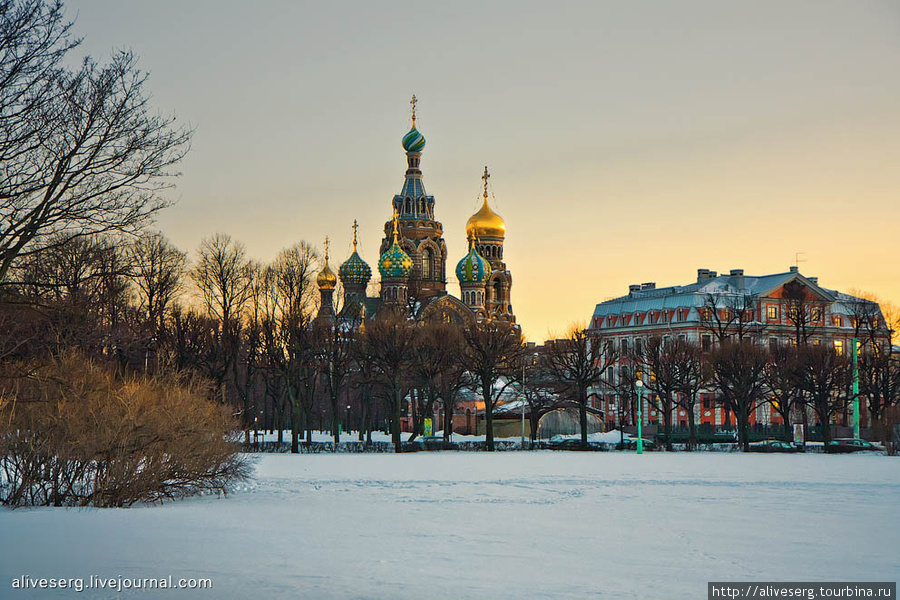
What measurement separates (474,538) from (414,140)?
10698 centimetres

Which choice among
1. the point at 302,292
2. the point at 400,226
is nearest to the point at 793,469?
the point at 302,292

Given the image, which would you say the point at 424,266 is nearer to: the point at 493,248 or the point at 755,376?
the point at 493,248

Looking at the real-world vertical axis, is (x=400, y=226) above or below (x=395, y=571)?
above

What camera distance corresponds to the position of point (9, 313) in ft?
88.0

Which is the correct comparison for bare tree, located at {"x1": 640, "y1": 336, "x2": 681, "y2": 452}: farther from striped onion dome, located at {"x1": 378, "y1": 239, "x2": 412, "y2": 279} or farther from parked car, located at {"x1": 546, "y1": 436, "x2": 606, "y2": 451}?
striped onion dome, located at {"x1": 378, "y1": 239, "x2": 412, "y2": 279}

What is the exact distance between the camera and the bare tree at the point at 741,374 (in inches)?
2406

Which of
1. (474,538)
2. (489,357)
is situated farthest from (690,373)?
(474,538)

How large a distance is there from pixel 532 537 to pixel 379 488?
1109 cm

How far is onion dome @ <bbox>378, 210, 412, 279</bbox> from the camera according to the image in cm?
11212

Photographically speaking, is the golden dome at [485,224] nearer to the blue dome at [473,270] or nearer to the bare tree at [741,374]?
the blue dome at [473,270]

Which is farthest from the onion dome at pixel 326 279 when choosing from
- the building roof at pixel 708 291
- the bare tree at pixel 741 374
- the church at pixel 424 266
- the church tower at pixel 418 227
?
the bare tree at pixel 741 374

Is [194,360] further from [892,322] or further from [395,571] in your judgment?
[892,322]

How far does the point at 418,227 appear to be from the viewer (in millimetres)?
122125

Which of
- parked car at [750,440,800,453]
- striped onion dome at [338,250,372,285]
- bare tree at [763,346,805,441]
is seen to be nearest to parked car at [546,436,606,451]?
parked car at [750,440,800,453]
